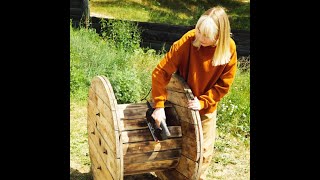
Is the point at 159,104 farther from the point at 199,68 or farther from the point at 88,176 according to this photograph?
the point at 88,176

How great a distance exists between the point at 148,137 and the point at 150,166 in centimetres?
27

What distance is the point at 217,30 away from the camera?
11.3 ft

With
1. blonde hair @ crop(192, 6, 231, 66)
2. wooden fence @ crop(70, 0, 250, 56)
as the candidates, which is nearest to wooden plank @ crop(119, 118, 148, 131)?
blonde hair @ crop(192, 6, 231, 66)

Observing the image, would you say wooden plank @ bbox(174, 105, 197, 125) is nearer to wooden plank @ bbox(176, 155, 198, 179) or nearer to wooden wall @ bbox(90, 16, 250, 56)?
wooden plank @ bbox(176, 155, 198, 179)

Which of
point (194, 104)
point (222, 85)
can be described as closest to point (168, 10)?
point (222, 85)

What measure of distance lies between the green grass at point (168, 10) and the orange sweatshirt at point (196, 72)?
35.2ft

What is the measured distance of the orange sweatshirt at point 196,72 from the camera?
363 cm

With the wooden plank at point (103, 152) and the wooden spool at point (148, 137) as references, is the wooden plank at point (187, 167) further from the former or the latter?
the wooden plank at point (103, 152)

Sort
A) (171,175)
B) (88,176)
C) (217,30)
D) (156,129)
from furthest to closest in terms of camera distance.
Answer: (88,176) < (171,175) < (156,129) < (217,30)

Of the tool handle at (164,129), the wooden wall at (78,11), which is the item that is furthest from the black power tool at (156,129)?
the wooden wall at (78,11)
